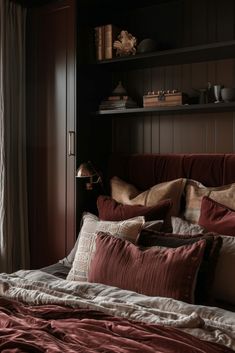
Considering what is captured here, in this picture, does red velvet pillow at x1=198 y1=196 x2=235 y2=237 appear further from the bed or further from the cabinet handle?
the cabinet handle

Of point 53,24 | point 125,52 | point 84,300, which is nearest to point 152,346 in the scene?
point 84,300

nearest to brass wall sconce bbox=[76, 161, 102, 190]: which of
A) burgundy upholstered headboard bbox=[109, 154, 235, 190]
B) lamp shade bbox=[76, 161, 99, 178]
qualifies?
lamp shade bbox=[76, 161, 99, 178]

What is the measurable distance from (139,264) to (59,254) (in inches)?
50.4

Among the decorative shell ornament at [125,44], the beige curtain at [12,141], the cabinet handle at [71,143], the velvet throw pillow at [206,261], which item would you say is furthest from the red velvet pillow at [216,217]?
the beige curtain at [12,141]

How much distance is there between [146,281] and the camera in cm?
194

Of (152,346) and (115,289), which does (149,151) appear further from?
(152,346)

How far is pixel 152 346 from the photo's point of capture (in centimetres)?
149

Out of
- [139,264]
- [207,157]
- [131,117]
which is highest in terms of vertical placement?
[131,117]

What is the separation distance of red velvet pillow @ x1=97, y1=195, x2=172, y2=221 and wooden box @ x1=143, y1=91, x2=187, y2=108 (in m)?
0.67

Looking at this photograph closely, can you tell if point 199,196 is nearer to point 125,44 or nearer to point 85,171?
point 85,171

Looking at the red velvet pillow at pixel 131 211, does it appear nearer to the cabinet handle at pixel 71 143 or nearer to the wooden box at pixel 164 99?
the cabinet handle at pixel 71 143

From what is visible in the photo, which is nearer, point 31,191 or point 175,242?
point 175,242

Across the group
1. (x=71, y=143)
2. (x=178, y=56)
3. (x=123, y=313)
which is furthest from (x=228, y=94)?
(x=123, y=313)

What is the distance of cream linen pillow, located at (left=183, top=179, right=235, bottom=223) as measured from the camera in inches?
101
